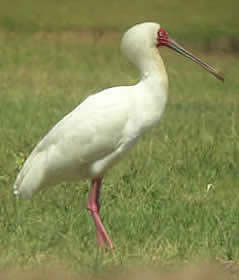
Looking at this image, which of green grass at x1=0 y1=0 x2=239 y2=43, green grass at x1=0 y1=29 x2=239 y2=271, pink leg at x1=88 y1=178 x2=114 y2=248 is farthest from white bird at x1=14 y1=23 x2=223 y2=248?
green grass at x1=0 y1=0 x2=239 y2=43

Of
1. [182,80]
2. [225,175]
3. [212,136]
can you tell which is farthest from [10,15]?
[225,175]

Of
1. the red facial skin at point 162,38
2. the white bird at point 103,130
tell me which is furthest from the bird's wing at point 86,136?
the red facial skin at point 162,38

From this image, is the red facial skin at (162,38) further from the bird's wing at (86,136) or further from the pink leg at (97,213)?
the pink leg at (97,213)

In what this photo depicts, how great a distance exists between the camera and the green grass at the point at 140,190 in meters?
5.98

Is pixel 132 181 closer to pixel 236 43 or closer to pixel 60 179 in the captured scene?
pixel 60 179

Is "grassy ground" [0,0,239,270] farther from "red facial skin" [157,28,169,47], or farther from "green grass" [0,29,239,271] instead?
"red facial skin" [157,28,169,47]

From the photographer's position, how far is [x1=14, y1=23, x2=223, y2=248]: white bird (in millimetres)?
6355

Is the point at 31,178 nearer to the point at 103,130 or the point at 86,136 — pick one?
the point at 86,136

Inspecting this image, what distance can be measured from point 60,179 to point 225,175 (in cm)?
220

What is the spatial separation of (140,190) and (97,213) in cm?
117

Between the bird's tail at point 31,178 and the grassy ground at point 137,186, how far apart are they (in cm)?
19

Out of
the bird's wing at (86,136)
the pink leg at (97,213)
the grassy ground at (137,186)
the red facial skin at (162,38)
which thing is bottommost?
the grassy ground at (137,186)

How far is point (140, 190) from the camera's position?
7719 millimetres

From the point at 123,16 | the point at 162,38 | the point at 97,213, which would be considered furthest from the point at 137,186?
the point at 123,16
